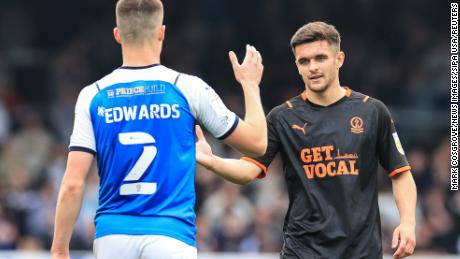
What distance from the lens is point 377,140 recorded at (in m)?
6.93

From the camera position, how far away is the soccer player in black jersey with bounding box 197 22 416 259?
6711mm

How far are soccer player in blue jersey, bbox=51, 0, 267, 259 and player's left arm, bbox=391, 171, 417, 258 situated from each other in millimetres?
1409

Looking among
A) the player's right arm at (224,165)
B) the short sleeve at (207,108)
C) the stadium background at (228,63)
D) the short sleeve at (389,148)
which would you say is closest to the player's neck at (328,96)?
the short sleeve at (389,148)

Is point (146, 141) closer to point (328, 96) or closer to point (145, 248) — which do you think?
point (145, 248)

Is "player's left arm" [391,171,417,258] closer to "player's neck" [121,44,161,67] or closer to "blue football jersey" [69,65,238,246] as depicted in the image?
"blue football jersey" [69,65,238,246]

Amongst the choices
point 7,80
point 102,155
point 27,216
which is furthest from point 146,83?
point 7,80

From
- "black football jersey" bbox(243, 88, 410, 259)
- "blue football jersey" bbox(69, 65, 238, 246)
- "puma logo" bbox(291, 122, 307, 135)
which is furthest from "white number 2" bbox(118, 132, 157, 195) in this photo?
"puma logo" bbox(291, 122, 307, 135)

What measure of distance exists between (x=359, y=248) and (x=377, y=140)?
0.70 meters

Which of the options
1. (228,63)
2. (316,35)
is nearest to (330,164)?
(316,35)

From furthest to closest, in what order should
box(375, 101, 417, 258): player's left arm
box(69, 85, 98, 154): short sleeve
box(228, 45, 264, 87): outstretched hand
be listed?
box(375, 101, 417, 258): player's left arm
box(228, 45, 264, 87): outstretched hand
box(69, 85, 98, 154): short sleeve

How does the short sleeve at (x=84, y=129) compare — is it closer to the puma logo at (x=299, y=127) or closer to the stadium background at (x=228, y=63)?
the puma logo at (x=299, y=127)

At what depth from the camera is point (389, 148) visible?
22.7ft

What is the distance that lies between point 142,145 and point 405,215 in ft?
6.54

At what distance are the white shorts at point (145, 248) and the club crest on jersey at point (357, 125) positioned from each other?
5.72 ft
